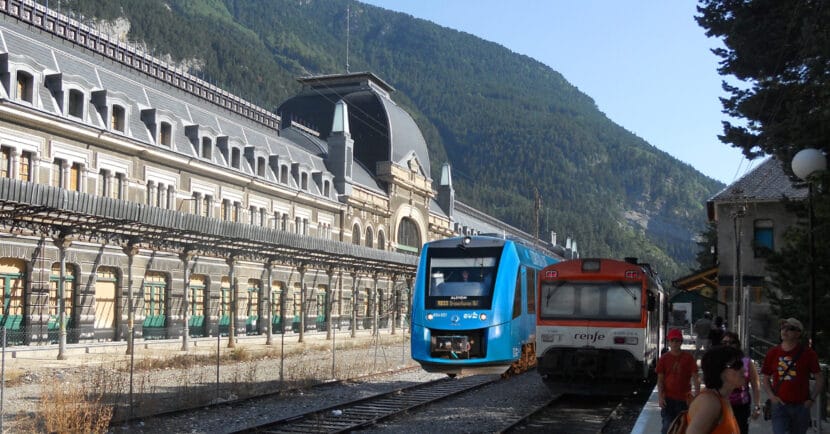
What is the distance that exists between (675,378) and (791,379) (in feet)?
4.59

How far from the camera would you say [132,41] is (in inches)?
4547

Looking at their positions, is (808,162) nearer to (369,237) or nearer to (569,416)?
(569,416)

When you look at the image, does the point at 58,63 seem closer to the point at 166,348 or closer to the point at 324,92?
the point at 166,348

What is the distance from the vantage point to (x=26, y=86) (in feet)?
103

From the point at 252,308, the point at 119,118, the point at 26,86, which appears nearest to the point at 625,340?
the point at 26,86

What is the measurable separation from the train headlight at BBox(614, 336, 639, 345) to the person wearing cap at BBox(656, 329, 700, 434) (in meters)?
7.04

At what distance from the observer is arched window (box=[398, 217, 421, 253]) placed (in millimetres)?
66125

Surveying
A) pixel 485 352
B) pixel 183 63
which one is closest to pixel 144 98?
pixel 485 352

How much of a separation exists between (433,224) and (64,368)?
5071 cm

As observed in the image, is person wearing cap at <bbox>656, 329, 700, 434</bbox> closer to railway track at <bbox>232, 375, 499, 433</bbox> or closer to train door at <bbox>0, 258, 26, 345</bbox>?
railway track at <bbox>232, 375, 499, 433</bbox>

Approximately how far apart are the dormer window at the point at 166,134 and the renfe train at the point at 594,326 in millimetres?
26612

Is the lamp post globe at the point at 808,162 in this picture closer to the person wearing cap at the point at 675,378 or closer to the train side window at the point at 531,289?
the person wearing cap at the point at 675,378

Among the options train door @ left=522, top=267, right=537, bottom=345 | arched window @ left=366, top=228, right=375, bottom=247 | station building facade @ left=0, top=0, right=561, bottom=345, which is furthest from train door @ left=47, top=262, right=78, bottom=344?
arched window @ left=366, top=228, right=375, bottom=247

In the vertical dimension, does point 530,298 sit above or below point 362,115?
below
